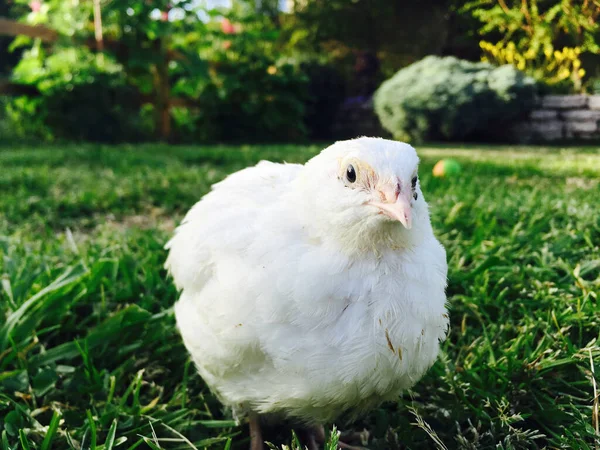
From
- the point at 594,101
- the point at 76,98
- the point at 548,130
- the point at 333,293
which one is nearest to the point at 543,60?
the point at 594,101

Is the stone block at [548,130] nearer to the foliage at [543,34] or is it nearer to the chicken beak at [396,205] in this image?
the foliage at [543,34]

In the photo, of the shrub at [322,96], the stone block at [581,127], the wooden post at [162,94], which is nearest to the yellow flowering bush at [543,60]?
the stone block at [581,127]

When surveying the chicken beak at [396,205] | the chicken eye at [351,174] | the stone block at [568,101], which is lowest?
the stone block at [568,101]

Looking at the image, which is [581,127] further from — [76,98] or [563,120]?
[76,98]

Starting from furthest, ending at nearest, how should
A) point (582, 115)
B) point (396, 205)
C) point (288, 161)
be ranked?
point (288, 161) → point (582, 115) → point (396, 205)

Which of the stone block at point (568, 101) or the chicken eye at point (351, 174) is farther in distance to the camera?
the stone block at point (568, 101)
